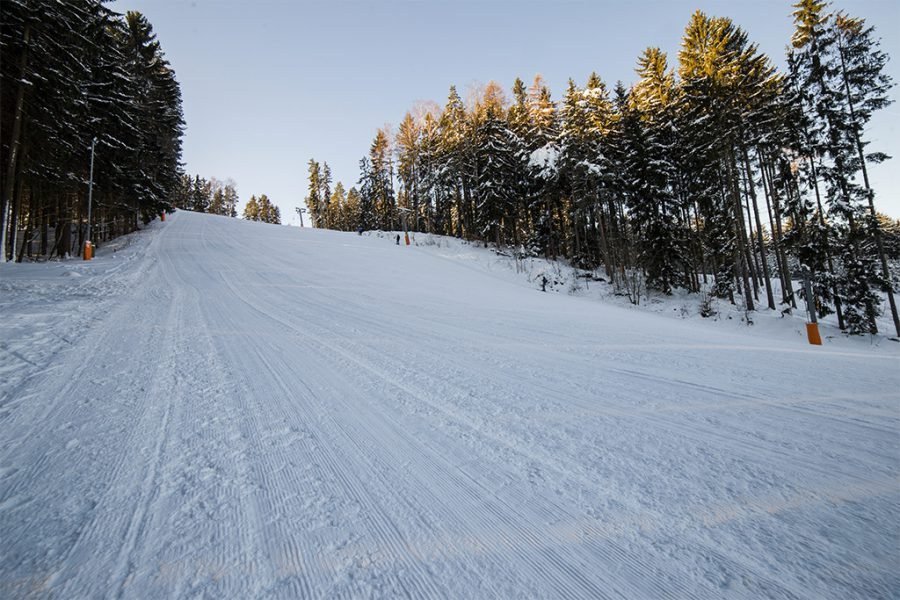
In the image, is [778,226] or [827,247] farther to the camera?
[778,226]

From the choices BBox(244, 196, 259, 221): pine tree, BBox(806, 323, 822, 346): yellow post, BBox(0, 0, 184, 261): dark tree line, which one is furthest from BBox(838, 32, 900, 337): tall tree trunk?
BBox(244, 196, 259, 221): pine tree

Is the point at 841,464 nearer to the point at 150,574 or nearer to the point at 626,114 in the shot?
the point at 150,574

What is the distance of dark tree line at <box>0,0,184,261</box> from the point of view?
1223 cm

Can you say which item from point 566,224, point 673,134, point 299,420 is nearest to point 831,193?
point 673,134

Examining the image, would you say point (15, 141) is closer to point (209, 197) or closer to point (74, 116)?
point (74, 116)

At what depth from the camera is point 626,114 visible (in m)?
21.9

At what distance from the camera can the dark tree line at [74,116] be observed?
40.1ft

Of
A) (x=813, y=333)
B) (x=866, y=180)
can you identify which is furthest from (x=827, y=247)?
(x=813, y=333)

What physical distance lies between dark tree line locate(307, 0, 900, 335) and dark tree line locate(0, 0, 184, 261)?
75.2ft

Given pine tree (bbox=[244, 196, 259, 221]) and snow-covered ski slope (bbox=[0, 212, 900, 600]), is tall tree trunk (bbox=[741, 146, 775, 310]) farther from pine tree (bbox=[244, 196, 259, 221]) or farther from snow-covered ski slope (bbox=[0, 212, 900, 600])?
pine tree (bbox=[244, 196, 259, 221])

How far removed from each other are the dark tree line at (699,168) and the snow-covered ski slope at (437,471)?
→ 11414mm

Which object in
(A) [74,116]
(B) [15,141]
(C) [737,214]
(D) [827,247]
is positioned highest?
(A) [74,116]

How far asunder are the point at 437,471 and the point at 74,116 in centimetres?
2253

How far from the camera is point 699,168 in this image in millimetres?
19109
